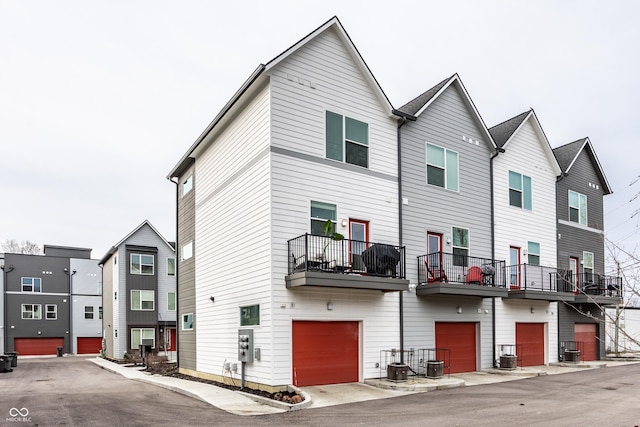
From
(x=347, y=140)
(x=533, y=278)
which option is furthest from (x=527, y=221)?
(x=347, y=140)

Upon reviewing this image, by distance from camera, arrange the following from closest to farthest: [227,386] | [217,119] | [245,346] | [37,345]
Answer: [245,346], [227,386], [217,119], [37,345]

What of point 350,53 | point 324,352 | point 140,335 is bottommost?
point 140,335

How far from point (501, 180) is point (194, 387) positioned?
1335cm

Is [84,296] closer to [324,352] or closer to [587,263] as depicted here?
[324,352]

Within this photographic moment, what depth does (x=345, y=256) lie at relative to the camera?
15156 mm

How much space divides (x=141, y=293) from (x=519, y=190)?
88.3ft

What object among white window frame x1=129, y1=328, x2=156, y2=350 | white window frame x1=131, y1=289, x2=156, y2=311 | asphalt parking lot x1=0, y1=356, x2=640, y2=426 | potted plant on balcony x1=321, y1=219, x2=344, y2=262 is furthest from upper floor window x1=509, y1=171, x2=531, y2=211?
white window frame x1=129, y1=328, x2=156, y2=350

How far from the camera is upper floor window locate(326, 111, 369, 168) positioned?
15.9 metres

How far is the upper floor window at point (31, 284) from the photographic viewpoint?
46219 mm

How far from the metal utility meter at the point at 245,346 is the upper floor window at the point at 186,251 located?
6.99 metres

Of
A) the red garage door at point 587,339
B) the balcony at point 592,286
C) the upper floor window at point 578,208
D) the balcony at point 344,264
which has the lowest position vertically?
the red garage door at point 587,339

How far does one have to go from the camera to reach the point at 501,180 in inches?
814

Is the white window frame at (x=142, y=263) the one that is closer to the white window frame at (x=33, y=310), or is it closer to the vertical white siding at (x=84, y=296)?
the vertical white siding at (x=84, y=296)

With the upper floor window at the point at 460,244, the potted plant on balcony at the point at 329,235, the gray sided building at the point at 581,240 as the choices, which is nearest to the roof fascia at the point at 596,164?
the gray sided building at the point at 581,240
